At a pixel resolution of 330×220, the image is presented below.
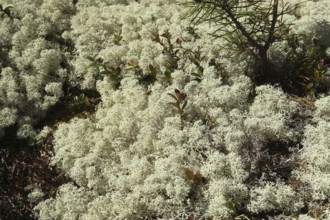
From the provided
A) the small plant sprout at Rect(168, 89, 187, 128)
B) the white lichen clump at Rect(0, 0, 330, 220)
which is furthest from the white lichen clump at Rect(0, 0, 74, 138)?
the small plant sprout at Rect(168, 89, 187, 128)

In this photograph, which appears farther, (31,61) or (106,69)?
(31,61)

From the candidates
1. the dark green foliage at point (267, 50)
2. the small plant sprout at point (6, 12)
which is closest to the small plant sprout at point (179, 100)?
the dark green foliage at point (267, 50)

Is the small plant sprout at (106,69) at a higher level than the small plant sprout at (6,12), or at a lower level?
lower

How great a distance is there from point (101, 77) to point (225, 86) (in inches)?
88.6

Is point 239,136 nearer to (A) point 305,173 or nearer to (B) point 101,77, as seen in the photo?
(A) point 305,173

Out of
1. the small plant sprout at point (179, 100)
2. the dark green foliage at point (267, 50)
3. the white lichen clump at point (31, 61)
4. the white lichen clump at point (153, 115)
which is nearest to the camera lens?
the white lichen clump at point (153, 115)

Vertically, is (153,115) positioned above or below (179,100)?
below

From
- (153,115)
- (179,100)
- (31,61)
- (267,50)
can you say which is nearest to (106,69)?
(31,61)

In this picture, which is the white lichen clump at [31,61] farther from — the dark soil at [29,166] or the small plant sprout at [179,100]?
the small plant sprout at [179,100]

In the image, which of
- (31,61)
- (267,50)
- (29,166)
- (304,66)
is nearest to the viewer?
(29,166)

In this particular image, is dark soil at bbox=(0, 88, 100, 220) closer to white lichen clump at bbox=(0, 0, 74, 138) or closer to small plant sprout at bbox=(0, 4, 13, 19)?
white lichen clump at bbox=(0, 0, 74, 138)

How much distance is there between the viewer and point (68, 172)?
20.9ft

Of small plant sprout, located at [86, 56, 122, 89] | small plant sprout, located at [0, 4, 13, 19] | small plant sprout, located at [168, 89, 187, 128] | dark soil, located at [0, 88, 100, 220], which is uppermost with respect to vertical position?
small plant sprout, located at [0, 4, 13, 19]

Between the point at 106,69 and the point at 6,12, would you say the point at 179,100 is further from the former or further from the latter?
the point at 6,12
